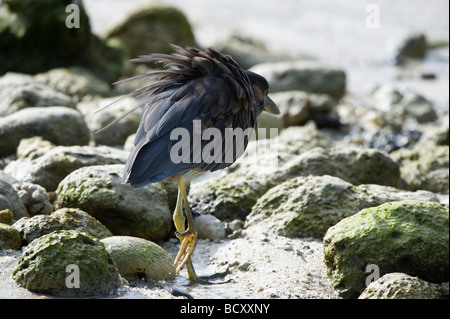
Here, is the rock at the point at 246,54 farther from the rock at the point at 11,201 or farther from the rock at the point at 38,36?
the rock at the point at 11,201

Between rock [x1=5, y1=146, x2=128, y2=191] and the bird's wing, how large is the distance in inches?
65.6

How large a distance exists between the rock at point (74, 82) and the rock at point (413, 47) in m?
10.6

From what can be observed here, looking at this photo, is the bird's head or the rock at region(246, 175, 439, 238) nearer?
the rock at region(246, 175, 439, 238)

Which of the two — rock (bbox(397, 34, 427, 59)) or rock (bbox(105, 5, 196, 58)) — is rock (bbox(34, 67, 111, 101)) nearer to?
rock (bbox(105, 5, 196, 58))

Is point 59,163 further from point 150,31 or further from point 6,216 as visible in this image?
point 150,31

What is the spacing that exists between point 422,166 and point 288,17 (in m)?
15.9

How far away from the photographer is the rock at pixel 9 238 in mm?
5233

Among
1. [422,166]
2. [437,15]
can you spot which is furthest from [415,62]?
[422,166]

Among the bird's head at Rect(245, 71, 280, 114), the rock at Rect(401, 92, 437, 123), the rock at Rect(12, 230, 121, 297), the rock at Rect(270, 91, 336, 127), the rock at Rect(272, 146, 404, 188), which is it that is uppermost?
the bird's head at Rect(245, 71, 280, 114)

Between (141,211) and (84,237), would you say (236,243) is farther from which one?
(84,237)

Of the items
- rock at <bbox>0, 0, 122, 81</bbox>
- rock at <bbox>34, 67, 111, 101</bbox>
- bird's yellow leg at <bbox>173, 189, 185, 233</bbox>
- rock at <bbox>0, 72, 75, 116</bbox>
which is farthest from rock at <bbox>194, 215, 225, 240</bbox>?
rock at <bbox>0, 0, 122, 81</bbox>

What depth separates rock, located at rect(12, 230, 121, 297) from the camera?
180 inches

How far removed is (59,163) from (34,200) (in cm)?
78

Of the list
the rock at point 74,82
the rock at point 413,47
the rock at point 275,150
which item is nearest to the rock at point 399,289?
the rock at point 275,150
